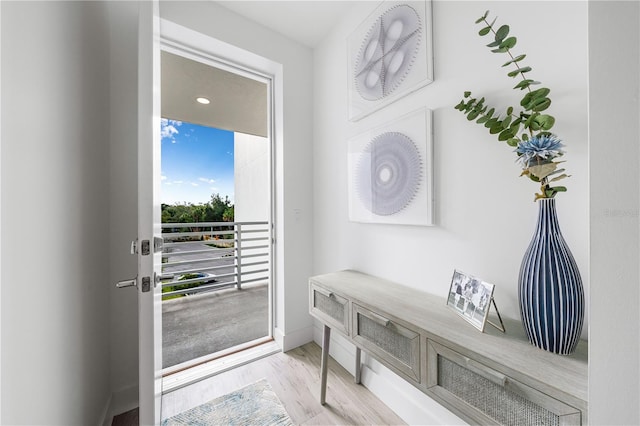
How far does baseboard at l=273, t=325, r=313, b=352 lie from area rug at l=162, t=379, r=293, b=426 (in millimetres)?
447

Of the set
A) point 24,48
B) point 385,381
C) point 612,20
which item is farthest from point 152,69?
point 385,381

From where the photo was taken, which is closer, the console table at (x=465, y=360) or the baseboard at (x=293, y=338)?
the console table at (x=465, y=360)

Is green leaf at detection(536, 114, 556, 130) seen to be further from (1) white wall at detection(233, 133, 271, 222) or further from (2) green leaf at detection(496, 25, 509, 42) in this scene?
(1) white wall at detection(233, 133, 271, 222)

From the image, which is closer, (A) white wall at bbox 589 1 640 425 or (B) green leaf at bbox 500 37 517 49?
(A) white wall at bbox 589 1 640 425

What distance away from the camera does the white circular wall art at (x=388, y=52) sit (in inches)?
51.8

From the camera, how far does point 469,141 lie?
1.09m

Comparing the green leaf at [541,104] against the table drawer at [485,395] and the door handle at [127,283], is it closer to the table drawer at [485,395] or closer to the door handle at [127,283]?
the table drawer at [485,395]

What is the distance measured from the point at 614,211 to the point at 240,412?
70.5 inches

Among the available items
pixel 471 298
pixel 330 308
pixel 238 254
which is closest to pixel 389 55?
pixel 471 298

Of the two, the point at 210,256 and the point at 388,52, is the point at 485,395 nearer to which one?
the point at 388,52

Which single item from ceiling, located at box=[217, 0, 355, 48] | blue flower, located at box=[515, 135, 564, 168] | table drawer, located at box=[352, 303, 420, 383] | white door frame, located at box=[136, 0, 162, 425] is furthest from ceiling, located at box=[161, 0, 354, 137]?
table drawer, located at box=[352, 303, 420, 383]

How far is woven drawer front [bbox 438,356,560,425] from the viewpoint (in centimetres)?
64

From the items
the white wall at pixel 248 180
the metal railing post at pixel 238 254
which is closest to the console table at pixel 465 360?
the metal railing post at pixel 238 254

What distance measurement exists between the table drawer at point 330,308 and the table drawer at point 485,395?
1.57 ft
